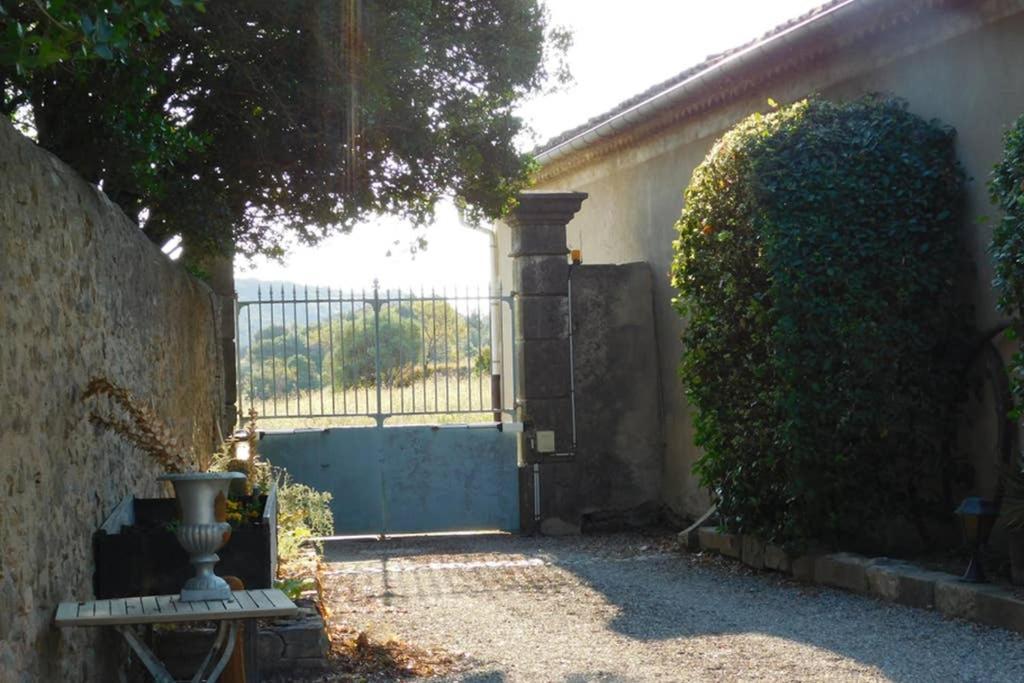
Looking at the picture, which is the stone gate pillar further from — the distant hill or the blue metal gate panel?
the distant hill

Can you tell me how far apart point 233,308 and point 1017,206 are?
692cm

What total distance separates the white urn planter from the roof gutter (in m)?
5.49

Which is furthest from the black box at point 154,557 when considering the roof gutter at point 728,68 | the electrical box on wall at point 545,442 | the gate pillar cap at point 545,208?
the gate pillar cap at point 545,208

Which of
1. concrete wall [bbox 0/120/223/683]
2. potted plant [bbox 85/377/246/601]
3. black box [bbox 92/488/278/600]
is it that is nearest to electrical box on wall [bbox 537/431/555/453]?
concrete wall [bbox 0/120/223/683]

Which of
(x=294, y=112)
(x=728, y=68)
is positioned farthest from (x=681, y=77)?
(x=294, y=112)

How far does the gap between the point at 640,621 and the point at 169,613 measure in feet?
11.7

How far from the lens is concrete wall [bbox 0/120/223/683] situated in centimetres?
378

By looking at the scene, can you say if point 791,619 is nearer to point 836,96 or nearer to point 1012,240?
point 1012,240

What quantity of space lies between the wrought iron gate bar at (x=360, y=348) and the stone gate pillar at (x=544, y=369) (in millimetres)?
367

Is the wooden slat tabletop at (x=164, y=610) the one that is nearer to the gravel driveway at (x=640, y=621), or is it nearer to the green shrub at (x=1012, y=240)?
the gravel driveway at (x=640, y=621)

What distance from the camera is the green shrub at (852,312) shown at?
7.99 m

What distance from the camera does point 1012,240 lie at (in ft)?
22.1

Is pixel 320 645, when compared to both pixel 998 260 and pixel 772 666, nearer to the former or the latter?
pixel 772 666

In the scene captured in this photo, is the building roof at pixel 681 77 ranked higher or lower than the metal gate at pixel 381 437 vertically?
higher
